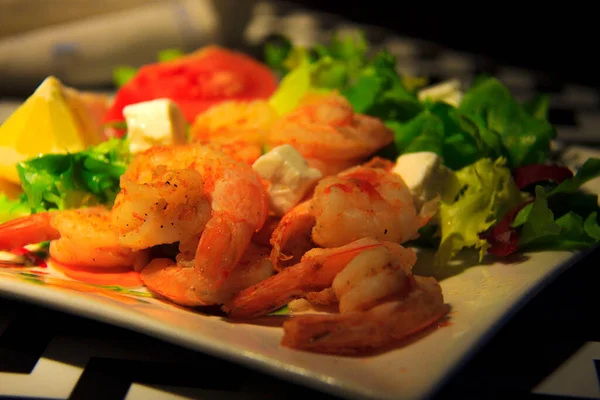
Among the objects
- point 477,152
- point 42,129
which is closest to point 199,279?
point 42,129

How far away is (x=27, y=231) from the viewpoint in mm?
1927

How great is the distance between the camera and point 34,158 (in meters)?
2.20

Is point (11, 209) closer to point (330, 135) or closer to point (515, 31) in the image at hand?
point (330, 135)

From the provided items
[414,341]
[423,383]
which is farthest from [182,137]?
[423,383]

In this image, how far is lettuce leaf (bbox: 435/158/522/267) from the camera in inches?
80.0

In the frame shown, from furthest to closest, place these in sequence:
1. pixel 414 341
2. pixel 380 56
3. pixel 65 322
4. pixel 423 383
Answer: pixel 380 56 < pixel 65 322 < pixel 414 341 < pixel 423 383

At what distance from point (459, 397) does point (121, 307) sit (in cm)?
78

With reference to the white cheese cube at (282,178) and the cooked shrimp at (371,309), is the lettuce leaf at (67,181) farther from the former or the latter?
the cooked shrimp at (371,309)

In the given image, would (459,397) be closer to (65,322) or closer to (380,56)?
(65,322)

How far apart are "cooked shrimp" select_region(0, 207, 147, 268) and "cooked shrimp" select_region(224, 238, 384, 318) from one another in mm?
436

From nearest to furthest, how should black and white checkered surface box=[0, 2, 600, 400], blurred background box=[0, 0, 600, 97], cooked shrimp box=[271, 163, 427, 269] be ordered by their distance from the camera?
black and white checkered surface box=[0, 2, 600, 400] → cooked shrimp box=[271, 163, 427, 269] → blurred background box=[0, 0, 600, 97]

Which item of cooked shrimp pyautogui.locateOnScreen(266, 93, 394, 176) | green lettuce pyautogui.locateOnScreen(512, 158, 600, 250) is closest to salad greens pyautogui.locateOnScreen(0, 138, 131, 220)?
cooked shrimp pyautogui.locateOnScreen(266, 93, 394, 176)

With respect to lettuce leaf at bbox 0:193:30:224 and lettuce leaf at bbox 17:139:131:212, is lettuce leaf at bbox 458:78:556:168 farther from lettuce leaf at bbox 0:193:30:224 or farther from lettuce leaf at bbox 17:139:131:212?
lettuce leaf at bbox 0:193:30:224

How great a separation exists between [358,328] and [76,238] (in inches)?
35.1
